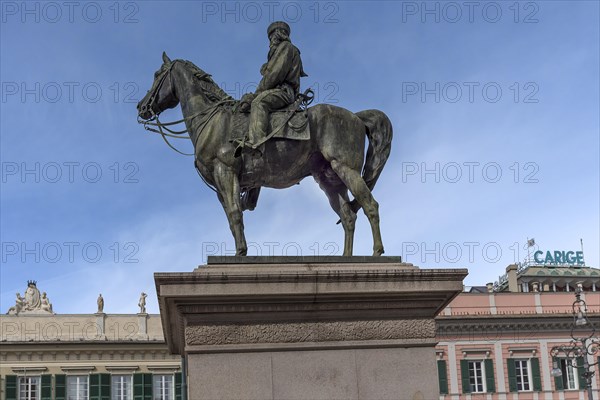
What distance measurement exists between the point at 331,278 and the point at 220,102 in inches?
98.7

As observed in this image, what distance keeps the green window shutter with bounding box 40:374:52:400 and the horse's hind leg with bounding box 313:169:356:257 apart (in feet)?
143

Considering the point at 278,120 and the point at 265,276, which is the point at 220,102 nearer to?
the point at 278,120

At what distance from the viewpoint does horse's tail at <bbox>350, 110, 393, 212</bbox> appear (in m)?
10.4

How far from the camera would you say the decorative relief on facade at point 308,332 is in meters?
8.81

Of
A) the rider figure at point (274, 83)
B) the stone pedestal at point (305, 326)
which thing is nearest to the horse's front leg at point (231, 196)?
the rider figure at point (274, 83)

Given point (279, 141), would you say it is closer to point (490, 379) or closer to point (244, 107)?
point (244, 107)

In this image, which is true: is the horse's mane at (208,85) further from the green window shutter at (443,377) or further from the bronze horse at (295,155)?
the green window shutter at (443,377)

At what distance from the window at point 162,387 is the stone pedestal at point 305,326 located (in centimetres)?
4416

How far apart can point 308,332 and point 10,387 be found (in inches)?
1776

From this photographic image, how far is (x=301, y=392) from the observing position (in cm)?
886

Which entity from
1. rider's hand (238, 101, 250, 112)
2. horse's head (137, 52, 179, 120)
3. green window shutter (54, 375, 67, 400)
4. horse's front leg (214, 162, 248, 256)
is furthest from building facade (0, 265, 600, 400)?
horse's front leg (214, 162, 248, 256)

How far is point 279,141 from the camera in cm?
990

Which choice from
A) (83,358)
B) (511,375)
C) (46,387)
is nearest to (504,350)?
(511,375)

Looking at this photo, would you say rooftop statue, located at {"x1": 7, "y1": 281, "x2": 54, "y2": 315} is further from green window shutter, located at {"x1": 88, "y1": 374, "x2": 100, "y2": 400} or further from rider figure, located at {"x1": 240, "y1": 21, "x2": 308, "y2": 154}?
rider figure, located at {"x1": 240, "y1": 21, "x2": 308, "y2": 154}
